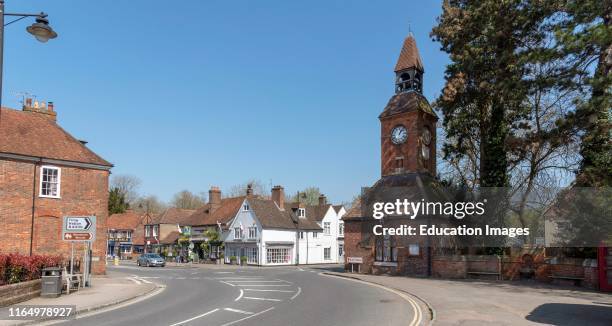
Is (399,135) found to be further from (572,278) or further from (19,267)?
(19,267)

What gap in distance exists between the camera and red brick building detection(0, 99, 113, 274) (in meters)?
28.9

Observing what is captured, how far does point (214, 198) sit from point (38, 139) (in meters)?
35.7

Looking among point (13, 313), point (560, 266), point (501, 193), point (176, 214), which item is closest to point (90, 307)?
point (13, 313)

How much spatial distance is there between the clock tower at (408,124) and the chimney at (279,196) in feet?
75.7

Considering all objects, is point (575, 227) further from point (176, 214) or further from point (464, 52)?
point (176, 214)

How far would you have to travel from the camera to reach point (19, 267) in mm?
18781

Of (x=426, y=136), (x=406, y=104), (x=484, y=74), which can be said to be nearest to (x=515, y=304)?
(x=484, y=74)

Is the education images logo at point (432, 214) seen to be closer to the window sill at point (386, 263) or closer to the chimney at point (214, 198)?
the window sill at point (386, 263)

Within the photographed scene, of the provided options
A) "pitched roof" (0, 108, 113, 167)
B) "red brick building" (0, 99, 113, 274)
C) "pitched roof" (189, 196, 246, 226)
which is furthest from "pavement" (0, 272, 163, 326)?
"pitched roof" (189, 196, 246, 226)

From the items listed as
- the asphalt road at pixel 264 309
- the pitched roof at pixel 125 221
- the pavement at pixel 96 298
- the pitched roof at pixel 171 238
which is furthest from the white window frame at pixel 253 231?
the asphalt road at pixel 264 309

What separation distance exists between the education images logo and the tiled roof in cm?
808

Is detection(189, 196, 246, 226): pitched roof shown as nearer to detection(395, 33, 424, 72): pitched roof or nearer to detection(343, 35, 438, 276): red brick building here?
detection(343, 35, 438, 276): red brick building

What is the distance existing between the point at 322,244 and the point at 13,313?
168 ft

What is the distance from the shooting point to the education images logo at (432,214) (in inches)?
1331
